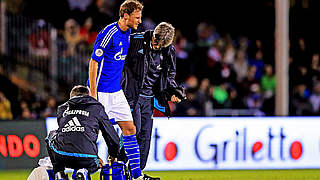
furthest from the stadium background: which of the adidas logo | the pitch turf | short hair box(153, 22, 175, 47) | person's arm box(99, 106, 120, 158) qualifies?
the adidas logo

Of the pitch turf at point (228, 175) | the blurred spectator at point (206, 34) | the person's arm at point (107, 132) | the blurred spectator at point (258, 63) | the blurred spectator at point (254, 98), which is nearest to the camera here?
the person's arm at point (107, 132)

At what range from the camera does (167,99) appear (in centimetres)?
907

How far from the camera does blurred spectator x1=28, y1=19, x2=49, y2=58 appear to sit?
15039 mm

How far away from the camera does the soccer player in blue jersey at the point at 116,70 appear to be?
8070 mm

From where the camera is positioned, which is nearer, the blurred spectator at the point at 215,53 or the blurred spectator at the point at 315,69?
the blurred spectator at the point at 315,69

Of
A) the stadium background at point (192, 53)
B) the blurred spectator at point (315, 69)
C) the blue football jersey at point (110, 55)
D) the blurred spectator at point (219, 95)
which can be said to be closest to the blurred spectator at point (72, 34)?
the stadium background at point (192, 53)

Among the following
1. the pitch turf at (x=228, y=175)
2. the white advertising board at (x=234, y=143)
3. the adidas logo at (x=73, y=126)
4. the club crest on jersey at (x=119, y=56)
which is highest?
the club crest on jersey at (x=119, y=56)

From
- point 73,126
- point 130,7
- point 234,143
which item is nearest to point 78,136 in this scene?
point 73,126

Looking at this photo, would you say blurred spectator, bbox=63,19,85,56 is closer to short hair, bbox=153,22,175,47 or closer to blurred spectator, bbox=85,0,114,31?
blurred spectator, bbox=85,0,114,31

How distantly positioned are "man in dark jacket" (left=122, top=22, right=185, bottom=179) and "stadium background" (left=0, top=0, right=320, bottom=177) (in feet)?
14.5

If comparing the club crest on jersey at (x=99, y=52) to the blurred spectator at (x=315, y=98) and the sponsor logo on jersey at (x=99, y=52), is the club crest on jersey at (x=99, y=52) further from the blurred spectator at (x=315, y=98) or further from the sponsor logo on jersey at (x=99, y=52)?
the blurred spectator at (x=315, y=98)

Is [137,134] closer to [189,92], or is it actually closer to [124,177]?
[124,177]

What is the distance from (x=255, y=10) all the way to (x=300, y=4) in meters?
1.20

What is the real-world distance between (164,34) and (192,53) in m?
8.20
